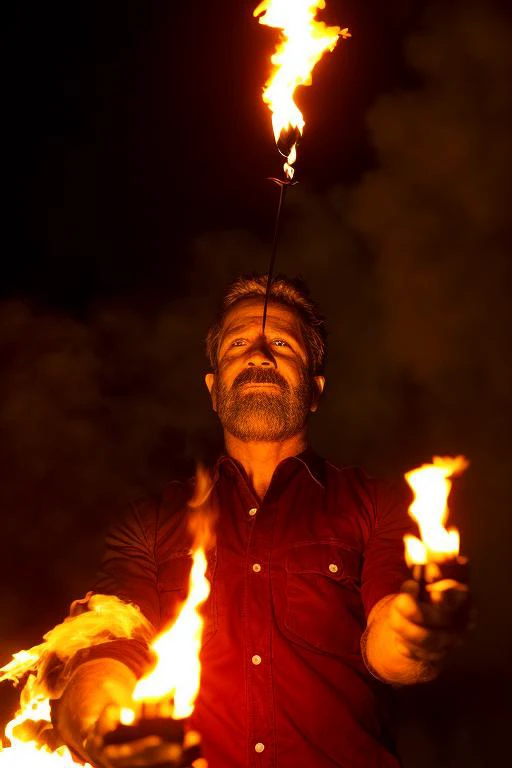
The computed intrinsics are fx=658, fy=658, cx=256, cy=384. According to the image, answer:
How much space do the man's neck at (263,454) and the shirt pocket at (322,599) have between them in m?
0.69

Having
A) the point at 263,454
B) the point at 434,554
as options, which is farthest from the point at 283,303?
the point at 434,554

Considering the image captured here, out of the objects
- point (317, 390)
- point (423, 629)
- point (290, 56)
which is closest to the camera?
point (423, 629)

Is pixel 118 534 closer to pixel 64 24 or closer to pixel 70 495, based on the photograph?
pixel 70 495

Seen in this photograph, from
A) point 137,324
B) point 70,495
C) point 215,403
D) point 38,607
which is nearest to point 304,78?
point 215,403

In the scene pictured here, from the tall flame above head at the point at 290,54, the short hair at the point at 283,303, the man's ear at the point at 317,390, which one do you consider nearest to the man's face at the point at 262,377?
the man's ear at the point at 317,390

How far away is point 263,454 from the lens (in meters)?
3.70

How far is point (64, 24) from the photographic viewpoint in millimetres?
5145

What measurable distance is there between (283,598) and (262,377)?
1276 mm

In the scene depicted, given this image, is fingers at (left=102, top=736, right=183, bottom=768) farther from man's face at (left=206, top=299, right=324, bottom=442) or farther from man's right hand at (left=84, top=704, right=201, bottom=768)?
man's face at (left=206, top=299, right=324, bottom=442)

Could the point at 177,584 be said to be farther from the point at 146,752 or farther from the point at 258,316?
the point at 258,316

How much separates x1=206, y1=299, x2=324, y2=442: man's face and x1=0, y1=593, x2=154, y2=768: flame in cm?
121

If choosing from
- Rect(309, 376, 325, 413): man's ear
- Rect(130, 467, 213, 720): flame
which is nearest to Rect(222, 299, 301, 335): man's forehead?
Rect(309, 376, 325, 413): man's ear

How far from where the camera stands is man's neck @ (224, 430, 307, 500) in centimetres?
367

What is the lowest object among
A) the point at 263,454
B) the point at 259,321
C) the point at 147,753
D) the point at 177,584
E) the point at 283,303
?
the point at 147,753
